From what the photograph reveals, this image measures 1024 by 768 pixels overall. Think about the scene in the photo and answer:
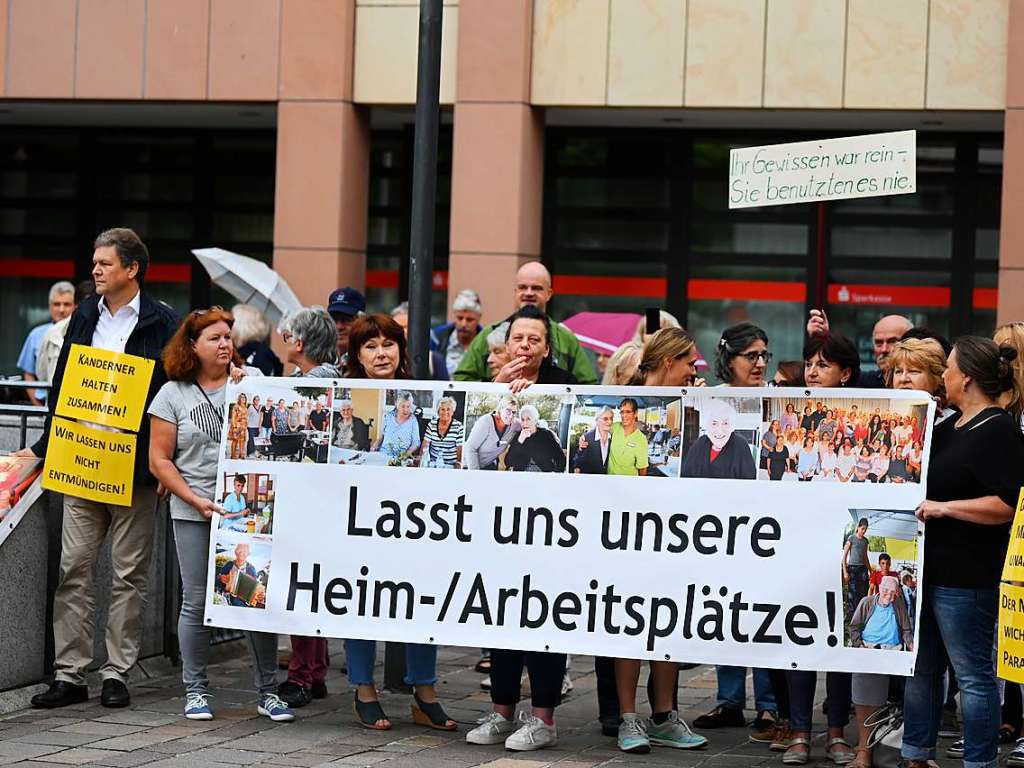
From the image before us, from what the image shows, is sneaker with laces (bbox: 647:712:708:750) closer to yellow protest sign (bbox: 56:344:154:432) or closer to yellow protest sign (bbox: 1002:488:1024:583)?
yellow protest sign (bbox: 1002:488:1024:583)

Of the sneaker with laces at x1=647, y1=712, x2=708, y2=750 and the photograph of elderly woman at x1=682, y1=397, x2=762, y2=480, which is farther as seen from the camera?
the sneaker with laces at x1=647, y1=712, x2=708, y2=750

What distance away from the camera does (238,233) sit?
20234 mm

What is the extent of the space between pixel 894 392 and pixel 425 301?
281cm

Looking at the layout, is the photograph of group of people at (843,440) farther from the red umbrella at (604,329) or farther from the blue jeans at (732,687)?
the red umbrella at (604,329)

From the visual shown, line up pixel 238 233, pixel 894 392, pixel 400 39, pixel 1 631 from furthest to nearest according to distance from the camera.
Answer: pixel 238 233, pixel 400 39, pixel 1 631, pixel 894 392

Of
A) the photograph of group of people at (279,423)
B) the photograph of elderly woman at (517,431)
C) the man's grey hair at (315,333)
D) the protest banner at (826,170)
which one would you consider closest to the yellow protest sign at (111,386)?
the photograph of group of people at (279,423)

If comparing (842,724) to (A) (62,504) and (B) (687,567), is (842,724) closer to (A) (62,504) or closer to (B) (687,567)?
(B) (687,567)

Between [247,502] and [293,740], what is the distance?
110 cm

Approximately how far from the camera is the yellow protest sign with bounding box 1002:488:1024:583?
Result: 6379 millimetres

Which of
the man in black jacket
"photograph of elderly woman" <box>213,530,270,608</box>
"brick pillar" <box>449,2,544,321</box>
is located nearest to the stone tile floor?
the man in black jacket

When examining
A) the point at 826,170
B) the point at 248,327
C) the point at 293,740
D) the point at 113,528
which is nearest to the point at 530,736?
the point at 293,740

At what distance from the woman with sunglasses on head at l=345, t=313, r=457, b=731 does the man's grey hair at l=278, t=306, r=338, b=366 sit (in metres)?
0.48

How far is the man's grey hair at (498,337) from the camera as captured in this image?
875 cm

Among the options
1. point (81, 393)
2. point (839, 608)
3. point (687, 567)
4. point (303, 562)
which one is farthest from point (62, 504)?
point (839, 608)
